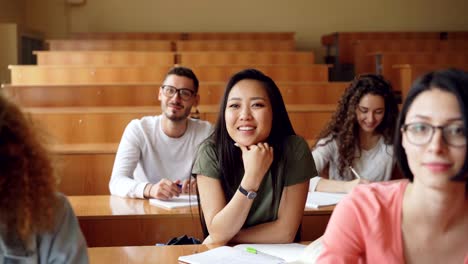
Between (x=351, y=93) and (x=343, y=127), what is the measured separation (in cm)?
17

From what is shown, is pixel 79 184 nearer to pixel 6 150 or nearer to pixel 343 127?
pixel 343 127

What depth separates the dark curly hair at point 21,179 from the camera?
1.06 m

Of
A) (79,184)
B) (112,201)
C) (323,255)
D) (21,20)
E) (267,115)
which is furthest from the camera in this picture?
(21,20)

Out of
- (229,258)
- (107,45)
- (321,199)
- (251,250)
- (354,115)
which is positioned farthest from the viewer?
(107,45)

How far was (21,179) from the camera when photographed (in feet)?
3.51

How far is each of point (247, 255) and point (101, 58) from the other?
576cm

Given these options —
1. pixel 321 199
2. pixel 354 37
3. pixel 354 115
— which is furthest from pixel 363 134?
pixel 354 37

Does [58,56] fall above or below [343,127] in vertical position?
above

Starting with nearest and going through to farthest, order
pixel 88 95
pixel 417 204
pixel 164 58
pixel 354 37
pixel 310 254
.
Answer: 1. pixel 417 204
2. pixel 310 254
3. pixel 88 95
4. pixel 164 58
5. pixel 354 37

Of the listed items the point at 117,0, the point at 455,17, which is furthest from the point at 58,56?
the point at 455,17

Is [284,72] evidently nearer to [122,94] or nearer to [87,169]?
[122,94]

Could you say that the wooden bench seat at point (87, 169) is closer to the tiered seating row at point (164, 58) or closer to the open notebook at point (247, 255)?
the open notebook at point (247, 255)

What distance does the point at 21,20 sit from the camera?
9.96m

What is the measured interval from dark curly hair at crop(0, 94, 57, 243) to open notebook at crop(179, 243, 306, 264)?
0.64m
